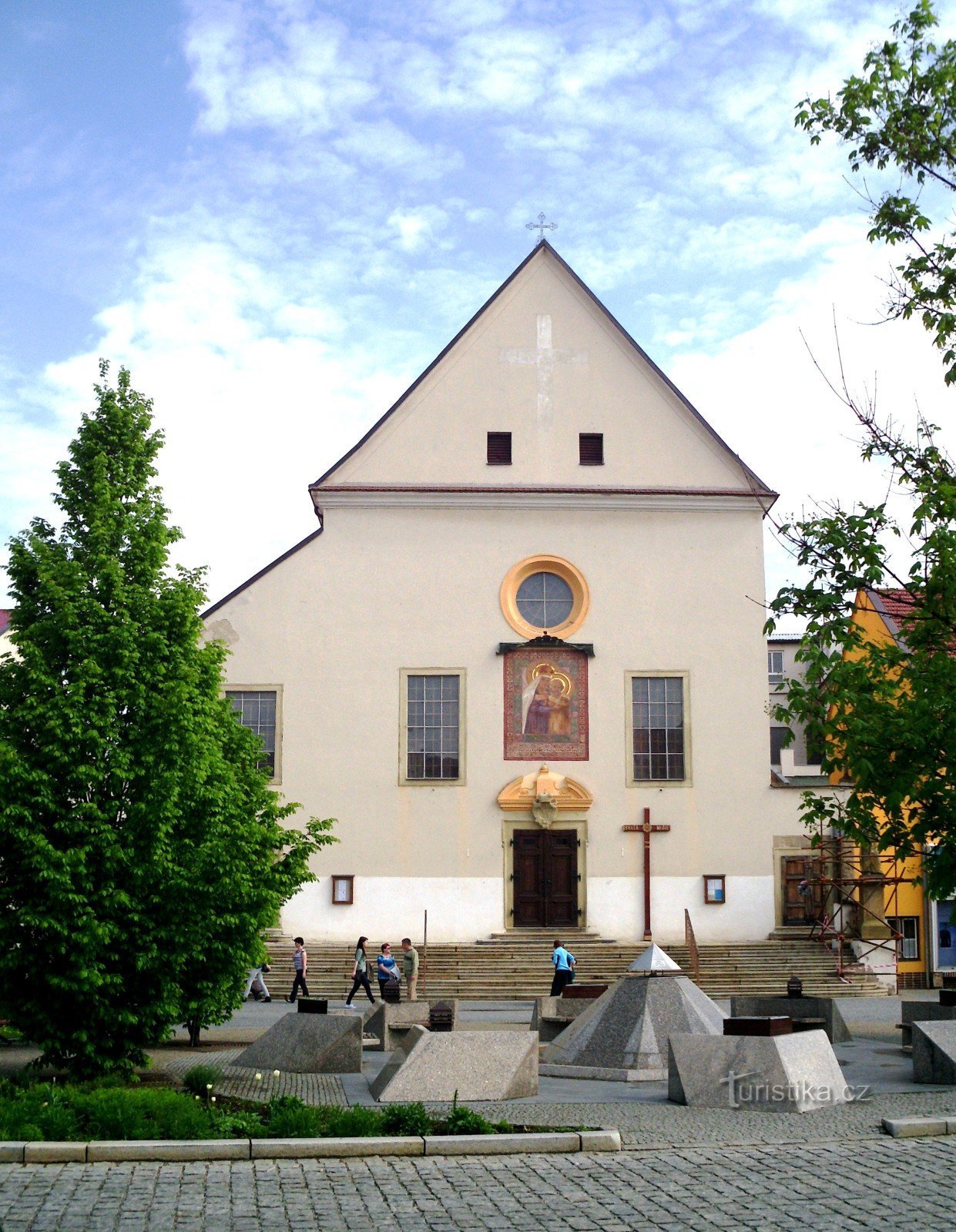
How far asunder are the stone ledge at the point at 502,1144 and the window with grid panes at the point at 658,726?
21.6 m

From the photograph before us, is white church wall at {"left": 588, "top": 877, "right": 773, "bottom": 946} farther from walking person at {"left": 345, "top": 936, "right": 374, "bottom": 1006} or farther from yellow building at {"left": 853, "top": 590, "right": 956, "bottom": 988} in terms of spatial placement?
walking person at {"left": 345, "top": 936, "right": 374, "bottom": 1006}

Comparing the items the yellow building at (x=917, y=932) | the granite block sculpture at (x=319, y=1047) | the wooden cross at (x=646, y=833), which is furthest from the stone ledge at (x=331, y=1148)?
the yellow building at (x=917, y=932)

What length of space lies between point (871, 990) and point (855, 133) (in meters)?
18.9

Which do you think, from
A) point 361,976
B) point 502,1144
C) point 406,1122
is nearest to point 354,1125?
point 406,1122

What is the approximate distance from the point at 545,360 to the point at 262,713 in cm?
1072

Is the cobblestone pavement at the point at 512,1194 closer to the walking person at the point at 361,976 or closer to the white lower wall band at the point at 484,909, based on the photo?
the walking person at the point at 361,976

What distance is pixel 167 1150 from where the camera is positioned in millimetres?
9359

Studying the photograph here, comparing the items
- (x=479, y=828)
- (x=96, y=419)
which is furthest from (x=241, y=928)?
(x=479, y=828)

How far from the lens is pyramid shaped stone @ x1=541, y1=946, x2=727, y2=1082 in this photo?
543 inches

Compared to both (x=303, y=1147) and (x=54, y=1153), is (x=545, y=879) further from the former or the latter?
(x=54, y=1153)

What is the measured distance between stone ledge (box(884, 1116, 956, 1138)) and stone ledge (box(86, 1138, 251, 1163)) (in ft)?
15.8

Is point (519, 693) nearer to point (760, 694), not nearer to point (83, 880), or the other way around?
point (760, 694)

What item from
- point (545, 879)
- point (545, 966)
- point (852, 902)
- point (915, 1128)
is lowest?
point (545, 966)

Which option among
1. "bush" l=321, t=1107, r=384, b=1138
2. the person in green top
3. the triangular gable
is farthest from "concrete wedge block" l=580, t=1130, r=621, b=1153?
the triangular gable
